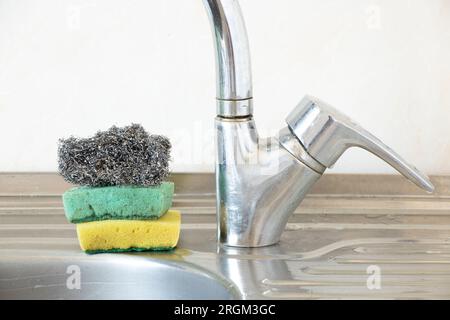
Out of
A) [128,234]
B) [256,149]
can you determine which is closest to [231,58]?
[256,149]

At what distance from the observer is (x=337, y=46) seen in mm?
1090

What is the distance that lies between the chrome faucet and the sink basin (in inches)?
2.8

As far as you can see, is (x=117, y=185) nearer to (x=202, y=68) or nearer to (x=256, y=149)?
(x=256, y=149)

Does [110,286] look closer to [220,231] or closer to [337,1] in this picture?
[220,231]

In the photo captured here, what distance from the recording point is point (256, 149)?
2.99ft

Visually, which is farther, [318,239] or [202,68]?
[202,68]

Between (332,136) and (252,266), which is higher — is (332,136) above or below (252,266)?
above

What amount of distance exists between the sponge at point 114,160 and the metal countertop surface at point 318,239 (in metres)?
0.08

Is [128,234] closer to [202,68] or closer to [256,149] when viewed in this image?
[256,149]

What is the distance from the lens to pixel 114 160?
2.93ft

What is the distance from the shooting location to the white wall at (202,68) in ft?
3.56

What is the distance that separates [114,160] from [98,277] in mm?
123

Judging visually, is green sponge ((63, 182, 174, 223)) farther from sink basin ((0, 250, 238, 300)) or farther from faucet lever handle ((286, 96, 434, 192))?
faucet lever handle ((286, 96, 434, 192))
